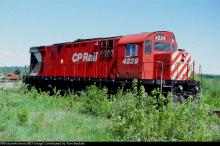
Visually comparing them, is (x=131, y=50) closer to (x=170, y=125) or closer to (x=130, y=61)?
(x=130, y=61)

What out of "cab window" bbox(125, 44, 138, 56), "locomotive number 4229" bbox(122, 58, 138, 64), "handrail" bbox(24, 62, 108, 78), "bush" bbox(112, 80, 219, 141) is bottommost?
"bush" bbox(112, 80, 219, 141)

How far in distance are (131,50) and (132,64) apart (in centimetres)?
71

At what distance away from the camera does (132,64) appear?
1711 cm

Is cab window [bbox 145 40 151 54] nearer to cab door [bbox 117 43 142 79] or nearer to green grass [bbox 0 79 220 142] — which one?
cab door [bbox 117 43 142 79]

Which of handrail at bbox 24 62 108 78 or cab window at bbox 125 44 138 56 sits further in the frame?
handrail at bbox 24 62 108 78

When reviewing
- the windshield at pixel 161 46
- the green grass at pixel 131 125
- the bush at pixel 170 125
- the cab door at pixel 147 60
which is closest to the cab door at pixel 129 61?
the cab door at pixel 147 60

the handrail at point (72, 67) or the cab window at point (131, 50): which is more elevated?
the cab window at point (131, 50)

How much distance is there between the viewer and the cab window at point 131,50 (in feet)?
56.1

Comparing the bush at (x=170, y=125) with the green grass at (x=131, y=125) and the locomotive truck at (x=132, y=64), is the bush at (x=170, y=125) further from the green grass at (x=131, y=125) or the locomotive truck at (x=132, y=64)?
the locomotive truck at (x=132, y=64)

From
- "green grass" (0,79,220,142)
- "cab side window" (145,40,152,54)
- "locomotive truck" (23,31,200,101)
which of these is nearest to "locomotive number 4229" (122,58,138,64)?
"locomotive truck" (23,31,200,101)

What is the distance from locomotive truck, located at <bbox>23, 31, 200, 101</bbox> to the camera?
16.2m

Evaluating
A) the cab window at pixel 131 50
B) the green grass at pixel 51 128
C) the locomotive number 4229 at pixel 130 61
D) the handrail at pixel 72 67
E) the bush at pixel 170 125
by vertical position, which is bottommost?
the green grass at pixel 51 128

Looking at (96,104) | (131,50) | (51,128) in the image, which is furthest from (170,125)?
(131,50)

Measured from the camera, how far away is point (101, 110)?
1342cm
